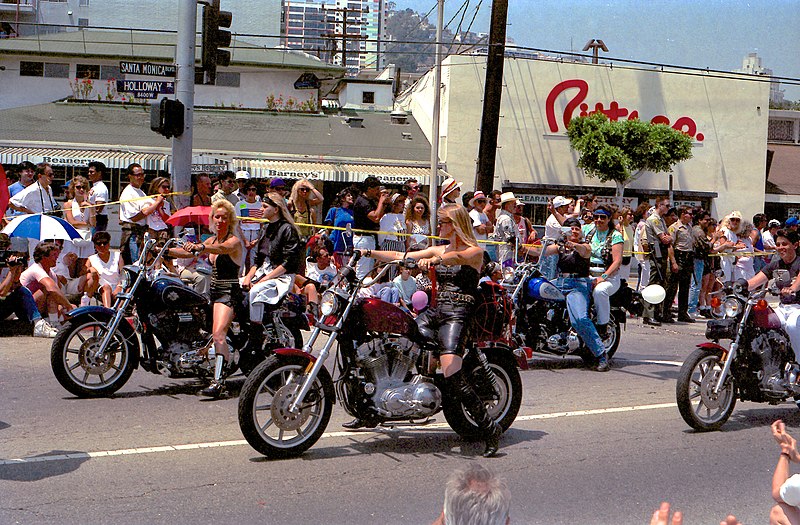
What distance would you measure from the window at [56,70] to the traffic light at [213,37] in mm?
22778

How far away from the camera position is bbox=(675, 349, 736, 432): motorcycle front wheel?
7500 millimetres

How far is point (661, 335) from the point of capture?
46.9ft

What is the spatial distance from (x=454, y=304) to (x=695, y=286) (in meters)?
10.7

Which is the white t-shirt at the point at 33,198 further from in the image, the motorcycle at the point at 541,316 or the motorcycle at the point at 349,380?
the motorcycle at the point at 349,380

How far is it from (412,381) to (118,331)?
9.53ft

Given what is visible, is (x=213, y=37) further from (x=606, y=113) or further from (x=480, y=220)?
(x=606, y=113)

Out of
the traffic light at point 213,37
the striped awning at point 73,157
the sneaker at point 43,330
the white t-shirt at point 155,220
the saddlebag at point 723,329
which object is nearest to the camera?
the saddlebag at point 723,329

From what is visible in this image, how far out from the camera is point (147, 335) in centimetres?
837

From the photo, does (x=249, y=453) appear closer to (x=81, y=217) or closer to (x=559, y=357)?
(x=559, y=357)

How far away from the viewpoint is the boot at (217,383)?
832 centimetres

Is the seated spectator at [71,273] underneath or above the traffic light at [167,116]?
underneath

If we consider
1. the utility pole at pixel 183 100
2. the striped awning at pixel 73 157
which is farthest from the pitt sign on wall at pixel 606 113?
the utility pole at pixel 183 100

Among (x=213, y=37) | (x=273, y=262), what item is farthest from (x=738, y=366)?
(x=213, y=37)

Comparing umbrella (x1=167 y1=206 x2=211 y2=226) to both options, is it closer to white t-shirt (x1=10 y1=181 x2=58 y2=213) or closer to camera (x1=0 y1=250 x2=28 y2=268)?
camera (x1=0 y1=250 x2=28 y2=268)
